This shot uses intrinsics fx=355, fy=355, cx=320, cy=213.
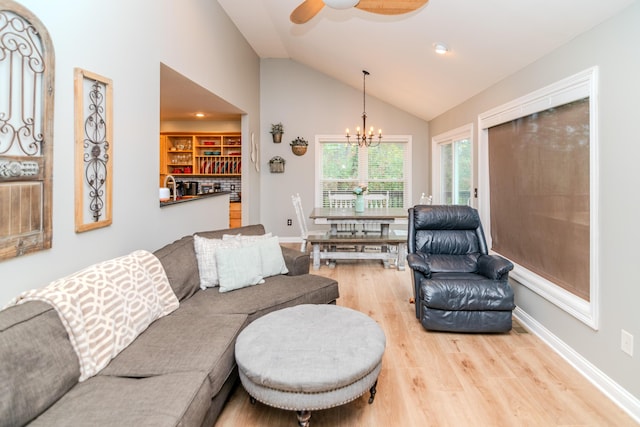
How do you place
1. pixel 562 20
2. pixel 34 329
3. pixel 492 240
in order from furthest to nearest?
pixel 492 240 < pixel 562 20 < pixel 34 329

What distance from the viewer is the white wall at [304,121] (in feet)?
22.9

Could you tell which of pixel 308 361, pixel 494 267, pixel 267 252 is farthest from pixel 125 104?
pixel 494 267

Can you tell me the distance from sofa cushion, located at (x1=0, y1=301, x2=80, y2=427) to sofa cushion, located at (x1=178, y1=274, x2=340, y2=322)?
0.88m

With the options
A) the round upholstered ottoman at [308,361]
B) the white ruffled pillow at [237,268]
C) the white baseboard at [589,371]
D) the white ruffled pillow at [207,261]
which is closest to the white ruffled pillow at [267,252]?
the white ruffled pillow at [237,268]

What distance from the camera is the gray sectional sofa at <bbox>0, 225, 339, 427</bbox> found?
4.21ft

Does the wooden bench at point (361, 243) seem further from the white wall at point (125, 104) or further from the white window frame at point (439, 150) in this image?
the white wall at point (125, 104)

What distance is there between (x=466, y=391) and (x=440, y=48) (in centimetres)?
326

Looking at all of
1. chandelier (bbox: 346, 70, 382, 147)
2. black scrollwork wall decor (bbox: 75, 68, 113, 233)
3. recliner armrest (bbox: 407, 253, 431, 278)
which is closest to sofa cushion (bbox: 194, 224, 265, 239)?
black scrollwork wall decor (bbox: 75, 68, 113, 233)

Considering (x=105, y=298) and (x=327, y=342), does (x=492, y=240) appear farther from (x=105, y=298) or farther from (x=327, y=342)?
(x=105, y=298)

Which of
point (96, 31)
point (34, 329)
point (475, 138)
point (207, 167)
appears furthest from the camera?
point (207, 167)

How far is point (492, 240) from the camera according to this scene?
13.8 ft

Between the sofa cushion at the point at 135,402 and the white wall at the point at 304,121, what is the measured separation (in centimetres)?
558

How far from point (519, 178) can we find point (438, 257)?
3.67 feet

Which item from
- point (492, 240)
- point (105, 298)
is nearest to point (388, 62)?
point (492, 240)
